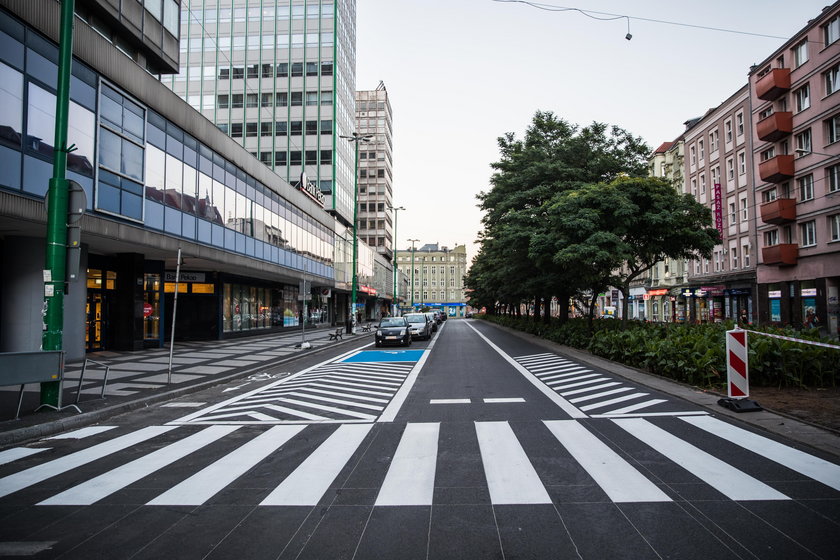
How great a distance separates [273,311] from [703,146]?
40.2 metres

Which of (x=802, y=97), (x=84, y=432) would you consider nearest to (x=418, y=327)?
(x=84, y=432)

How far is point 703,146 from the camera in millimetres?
44938

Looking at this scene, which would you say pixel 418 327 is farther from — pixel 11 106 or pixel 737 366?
pixel 737 366

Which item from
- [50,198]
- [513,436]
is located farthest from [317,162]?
[513,436]

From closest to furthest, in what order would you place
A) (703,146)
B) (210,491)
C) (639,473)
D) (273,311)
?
(210,491) < (639,473) < (273,311) < (703,146)

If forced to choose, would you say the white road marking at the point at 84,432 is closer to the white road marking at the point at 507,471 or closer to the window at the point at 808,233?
the white road marking at the point at 507,471

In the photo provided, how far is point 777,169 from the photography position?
32719mm

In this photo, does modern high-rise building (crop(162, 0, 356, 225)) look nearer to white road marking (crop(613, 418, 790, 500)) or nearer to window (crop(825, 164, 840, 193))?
window (crop(825, 164, 840, 193))

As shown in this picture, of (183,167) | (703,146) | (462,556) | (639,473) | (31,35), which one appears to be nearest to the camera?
(462,556)

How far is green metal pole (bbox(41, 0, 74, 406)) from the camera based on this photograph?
27.4 feet

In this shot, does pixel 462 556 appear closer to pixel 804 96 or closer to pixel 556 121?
pixel 556 121

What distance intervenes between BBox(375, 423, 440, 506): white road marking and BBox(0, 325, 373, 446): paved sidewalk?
5.47 meters

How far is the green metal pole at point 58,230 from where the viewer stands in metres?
8.35

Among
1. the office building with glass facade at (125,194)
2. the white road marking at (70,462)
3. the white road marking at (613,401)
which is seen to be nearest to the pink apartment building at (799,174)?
the white road marking at (613,401)
